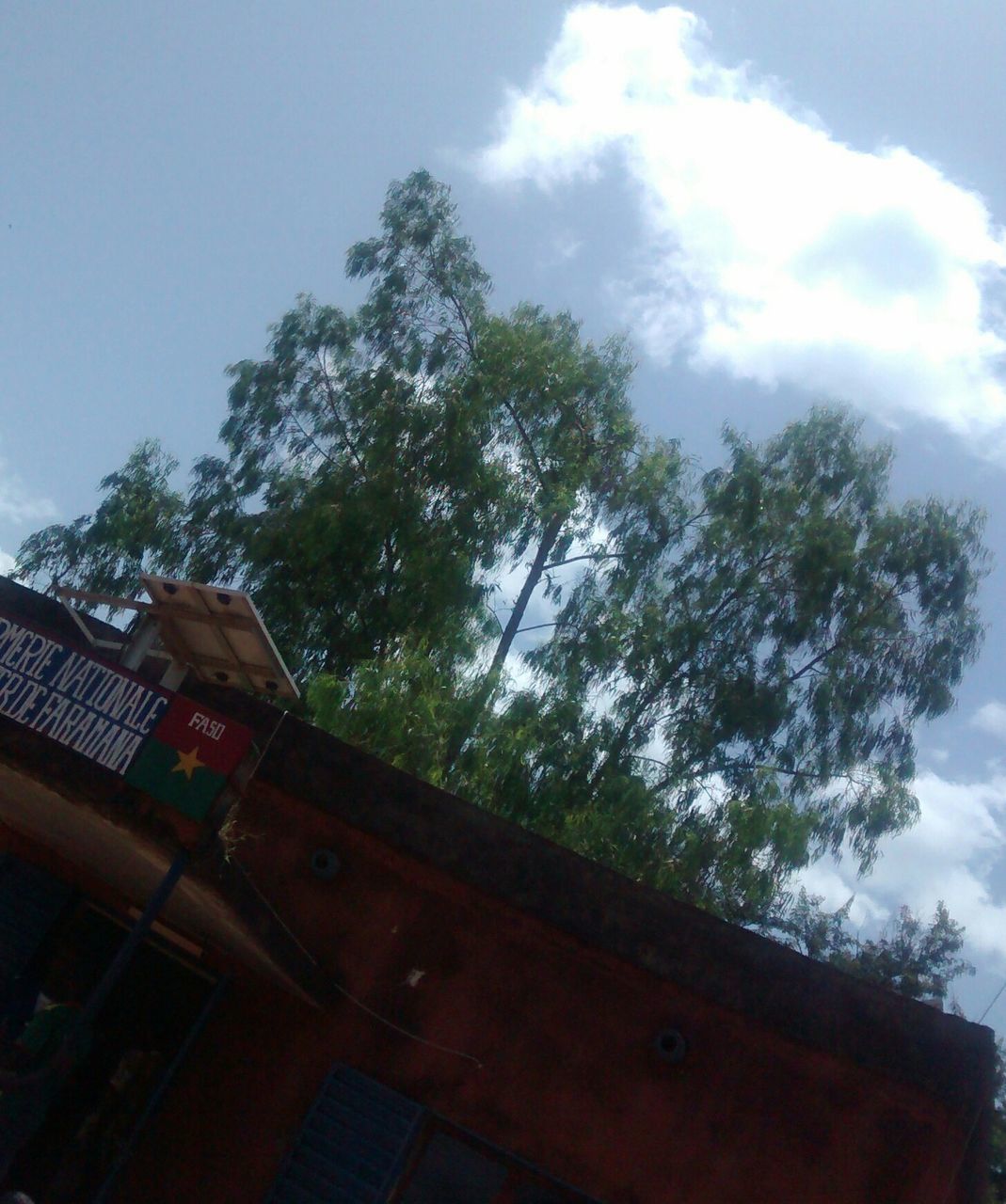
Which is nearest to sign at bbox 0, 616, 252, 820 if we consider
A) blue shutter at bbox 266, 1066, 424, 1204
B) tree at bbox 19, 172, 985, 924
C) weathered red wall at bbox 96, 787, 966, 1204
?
weathered red wall at bbox 96, 787, 966, 1204

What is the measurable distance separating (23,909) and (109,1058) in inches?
48.3

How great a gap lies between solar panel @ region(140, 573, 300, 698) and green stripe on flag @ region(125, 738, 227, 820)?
1.36 m

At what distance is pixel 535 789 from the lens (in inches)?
682

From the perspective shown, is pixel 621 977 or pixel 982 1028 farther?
pixel 621 977

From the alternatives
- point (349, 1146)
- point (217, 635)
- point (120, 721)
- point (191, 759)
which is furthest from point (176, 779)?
point (349, 1146)

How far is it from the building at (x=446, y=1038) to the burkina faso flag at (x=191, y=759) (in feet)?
1.82

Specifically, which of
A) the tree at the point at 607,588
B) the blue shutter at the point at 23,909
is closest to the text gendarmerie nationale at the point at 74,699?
the blue shutter at the point at 23,909

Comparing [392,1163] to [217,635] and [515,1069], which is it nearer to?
[515,1069]

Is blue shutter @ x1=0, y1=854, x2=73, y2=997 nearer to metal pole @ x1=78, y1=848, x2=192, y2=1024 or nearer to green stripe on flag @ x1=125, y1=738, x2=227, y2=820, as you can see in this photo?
metal pole @ x1=78, y1=848, x2=192, y2=1024

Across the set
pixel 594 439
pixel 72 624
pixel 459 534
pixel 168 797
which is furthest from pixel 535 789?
pixel 168 797

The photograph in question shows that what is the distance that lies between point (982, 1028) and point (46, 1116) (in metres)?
5.88

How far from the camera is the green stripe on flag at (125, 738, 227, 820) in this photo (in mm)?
5695

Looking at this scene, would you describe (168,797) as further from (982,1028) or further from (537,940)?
(982,1028)

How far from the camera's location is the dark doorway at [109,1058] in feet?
23.0
